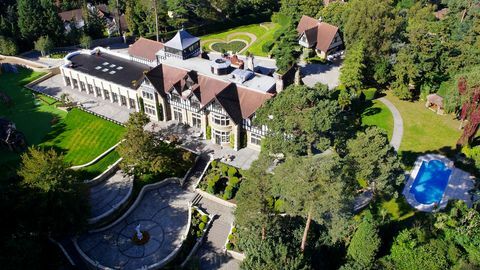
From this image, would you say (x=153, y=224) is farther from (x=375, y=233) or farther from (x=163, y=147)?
(x=375, y=233)

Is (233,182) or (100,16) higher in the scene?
(100,16)

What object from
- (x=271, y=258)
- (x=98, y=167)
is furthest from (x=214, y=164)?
(x=271, y=258)

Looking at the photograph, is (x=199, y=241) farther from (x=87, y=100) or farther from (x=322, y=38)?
(x=322, y=38)

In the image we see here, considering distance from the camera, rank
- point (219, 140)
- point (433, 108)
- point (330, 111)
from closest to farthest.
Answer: point (330, 111) < point (219, 140) < point (433, 108)

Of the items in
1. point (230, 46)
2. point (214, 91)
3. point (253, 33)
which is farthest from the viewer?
point (253, 33)

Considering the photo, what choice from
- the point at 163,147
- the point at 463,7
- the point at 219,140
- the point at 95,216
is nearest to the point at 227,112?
the point at 219,140

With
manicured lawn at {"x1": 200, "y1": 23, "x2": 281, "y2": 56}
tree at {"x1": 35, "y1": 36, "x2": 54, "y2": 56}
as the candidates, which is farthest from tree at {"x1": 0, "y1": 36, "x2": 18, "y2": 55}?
manicured lawn at {"x1": 200, "y1": 23, "x2": 281, "y2": 56}

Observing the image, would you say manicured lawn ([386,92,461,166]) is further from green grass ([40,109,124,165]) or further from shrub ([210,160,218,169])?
green grass ([40,109,124,165])
